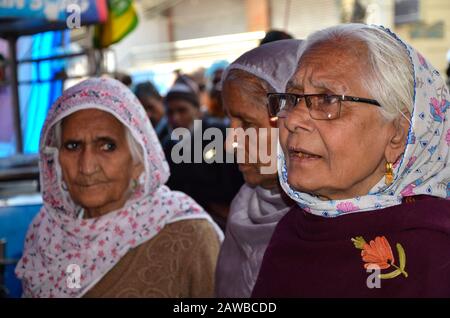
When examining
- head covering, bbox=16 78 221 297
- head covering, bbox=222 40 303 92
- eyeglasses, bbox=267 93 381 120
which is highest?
head covering, bbox=222 40 303 92

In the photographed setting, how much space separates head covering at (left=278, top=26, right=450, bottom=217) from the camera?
4.69ft

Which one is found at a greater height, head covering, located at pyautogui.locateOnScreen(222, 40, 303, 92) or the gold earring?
head covering, located at pyautogui.locateOnScreen(222, 40, 303, 92)

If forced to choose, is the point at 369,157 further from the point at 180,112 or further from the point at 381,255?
the point at 180,112

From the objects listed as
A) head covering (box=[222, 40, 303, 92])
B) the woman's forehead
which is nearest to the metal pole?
the woman's forehead

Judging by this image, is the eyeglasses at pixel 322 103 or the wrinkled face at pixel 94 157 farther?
the wrinkled face at pixel 94 157

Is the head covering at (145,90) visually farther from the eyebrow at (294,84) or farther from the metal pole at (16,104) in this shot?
the eyebrow at (294,84)

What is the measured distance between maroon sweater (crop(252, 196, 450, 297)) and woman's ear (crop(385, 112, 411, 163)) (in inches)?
5.0

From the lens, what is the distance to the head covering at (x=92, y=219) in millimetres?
2328

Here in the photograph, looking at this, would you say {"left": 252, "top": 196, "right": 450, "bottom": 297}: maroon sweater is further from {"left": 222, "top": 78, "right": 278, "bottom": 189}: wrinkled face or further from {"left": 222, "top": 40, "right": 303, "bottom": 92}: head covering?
{"left": 222, "top": 40, "right": 303, "bottom": 92}: head covering

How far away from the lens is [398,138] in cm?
146

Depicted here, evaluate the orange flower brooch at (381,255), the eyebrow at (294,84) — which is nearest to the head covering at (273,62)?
the eyebrow at (294,84)

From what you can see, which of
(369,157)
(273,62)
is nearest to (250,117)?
(273,62)

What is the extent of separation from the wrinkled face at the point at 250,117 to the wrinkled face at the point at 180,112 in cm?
258
